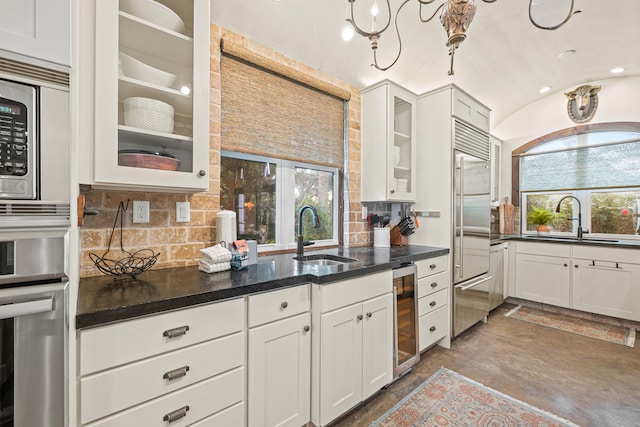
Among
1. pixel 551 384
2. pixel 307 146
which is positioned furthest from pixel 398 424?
pixel 307 146

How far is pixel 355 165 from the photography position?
110 inches

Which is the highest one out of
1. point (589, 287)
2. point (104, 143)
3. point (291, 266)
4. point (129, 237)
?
point (104, 143)

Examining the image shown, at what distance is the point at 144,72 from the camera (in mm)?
1436

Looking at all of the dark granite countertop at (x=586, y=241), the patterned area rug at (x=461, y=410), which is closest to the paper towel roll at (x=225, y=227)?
the patterned area rug at (x=461, y=410)

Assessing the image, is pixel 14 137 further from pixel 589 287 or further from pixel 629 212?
pixel 629 212

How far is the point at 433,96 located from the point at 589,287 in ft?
9.15

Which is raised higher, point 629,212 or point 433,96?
point 433,96

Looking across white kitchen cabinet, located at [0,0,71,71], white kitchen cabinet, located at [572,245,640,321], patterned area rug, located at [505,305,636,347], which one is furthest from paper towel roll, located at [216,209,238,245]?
white kitchen cabinet, located at [572,245,640,321]

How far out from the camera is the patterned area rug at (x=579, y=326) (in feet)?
9.43

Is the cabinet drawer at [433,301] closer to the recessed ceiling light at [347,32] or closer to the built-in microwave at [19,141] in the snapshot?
the recessed ceiling light at [347,32]

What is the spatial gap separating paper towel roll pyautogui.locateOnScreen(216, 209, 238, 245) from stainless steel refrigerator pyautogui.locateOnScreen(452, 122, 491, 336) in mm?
1940

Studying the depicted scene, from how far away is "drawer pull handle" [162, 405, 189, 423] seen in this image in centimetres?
Answer: 110

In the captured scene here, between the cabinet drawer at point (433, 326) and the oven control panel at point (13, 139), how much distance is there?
7.92 feet

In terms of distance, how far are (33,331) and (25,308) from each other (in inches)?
2.8
